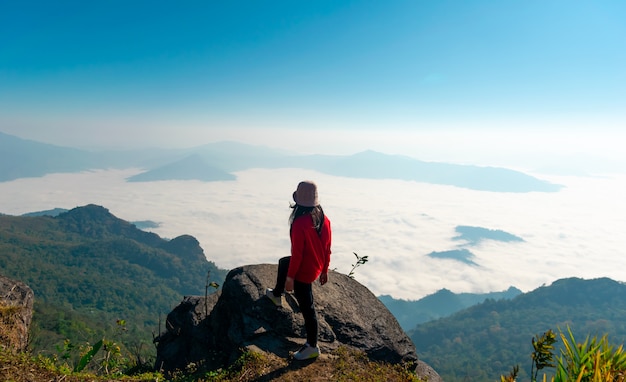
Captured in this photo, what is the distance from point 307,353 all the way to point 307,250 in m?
1.77

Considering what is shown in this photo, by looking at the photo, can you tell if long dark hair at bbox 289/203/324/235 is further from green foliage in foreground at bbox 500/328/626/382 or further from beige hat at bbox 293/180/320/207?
green foliage in foreground at bbox 500/328/626/382

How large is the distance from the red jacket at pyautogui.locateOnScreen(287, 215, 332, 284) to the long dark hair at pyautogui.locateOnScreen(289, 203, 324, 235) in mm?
55

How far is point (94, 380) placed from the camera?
16.9ft

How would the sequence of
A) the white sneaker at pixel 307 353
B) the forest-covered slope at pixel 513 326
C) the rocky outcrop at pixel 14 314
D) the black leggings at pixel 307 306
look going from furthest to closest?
the forest-covered slope at pixel 513 326 < the rocky outcrop at pixel 14 314 < the white sneaker at pixel 307 353 < the black leggings at pixel 307 306

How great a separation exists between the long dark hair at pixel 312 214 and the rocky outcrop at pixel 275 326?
2182 mm

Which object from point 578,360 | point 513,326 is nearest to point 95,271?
point 513,326

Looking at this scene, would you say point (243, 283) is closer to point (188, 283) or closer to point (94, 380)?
point (94, 380)

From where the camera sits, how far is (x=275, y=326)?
21.8 ft

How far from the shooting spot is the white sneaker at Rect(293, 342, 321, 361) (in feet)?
19.3

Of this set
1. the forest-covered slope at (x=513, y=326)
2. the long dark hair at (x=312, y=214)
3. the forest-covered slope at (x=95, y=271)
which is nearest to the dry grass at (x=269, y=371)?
the long dark hair at (x=312, y=214)

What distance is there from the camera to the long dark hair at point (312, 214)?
17.9 feet

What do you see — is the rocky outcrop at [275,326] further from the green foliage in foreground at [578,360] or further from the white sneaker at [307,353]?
the green foliage in foreground at [578,360]

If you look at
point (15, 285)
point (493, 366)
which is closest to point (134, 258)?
point (493, 366)

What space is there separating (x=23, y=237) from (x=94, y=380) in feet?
612
